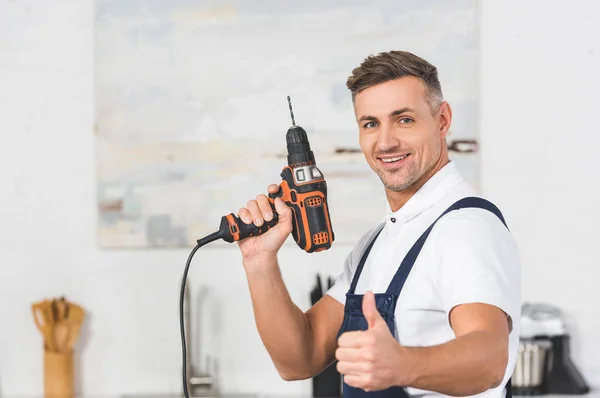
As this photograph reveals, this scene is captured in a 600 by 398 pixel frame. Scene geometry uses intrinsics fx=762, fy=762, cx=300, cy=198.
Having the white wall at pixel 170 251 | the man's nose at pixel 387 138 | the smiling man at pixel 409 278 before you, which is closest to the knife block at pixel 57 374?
the white wall at pixel 170 251

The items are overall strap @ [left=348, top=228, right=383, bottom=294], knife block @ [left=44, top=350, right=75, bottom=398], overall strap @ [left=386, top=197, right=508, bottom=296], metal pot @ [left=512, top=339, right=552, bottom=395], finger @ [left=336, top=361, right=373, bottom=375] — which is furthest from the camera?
knife block @ [left=44, top=350, right=75, bottom=398]

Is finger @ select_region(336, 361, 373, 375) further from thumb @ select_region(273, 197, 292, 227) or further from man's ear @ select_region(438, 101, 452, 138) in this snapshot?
man's ear @ select_region(438, 101, 452, 138)

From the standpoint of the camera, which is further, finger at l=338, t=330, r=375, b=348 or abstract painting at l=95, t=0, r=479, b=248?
abstract painting at l=95, t=0, r=479, b=248

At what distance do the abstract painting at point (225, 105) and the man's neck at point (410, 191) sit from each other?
1.02 m

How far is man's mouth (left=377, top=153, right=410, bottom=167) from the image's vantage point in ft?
4.41

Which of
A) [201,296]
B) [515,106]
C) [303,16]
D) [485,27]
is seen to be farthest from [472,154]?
[201,296]

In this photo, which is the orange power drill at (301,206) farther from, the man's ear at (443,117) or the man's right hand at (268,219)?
the man's ear at (443,117)

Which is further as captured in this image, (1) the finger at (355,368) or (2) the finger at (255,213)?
(2) the finger at (255,213)

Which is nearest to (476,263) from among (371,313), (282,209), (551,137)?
(371,313)

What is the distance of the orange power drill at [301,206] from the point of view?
1375 mm

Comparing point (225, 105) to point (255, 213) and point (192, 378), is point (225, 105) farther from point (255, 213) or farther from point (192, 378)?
point (255, 213)

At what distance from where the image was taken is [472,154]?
2438 mm

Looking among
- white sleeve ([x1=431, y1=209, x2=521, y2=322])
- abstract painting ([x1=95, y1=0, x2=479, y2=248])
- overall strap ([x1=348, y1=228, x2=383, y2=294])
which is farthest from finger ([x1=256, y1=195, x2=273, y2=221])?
abstract painting ([x1=95, y1=0, x2=479, y2=248])

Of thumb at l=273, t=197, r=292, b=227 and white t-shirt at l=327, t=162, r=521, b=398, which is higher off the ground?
thumb at l=273, t=197, r=292, b=227
